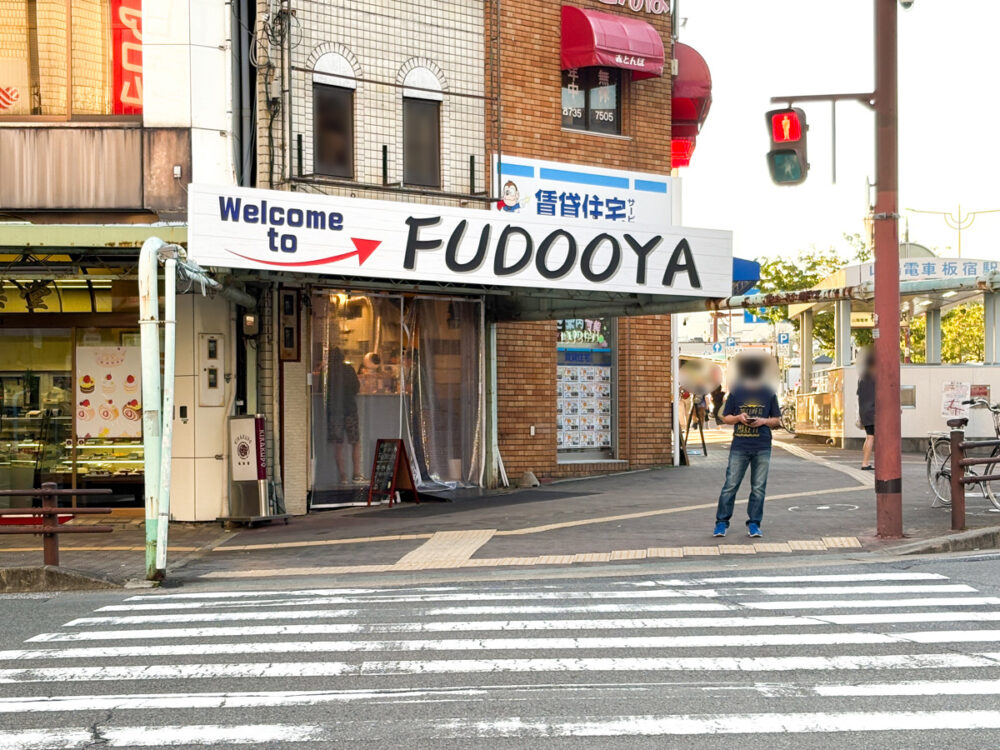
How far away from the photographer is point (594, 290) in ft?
49.0

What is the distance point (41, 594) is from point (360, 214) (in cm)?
528

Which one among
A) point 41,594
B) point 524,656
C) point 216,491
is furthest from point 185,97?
point 524,656

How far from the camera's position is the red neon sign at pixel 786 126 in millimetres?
12164

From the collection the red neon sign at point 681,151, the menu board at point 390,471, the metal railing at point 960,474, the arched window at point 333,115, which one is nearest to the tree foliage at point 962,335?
the red neon sign at point 681,151

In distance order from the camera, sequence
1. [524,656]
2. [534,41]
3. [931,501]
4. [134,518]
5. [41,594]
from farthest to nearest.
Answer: [534,41] → [134,518] → [931,501] → [41,594] → [524,656]

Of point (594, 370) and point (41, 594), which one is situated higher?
point (594, 370)

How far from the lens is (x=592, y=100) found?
19.8m

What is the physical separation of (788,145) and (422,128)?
7205 mm

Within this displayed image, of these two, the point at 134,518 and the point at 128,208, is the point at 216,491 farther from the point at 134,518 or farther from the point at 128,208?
the point at 128,208

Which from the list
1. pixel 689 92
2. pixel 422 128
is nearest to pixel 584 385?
pixel 422 128

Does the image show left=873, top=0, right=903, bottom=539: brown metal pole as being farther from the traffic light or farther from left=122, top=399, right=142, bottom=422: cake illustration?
left=122, top=399, right=142, bottom=422: cake illustration

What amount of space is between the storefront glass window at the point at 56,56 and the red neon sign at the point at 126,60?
2 cm

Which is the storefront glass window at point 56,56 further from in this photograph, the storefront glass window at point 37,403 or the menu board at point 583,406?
the menu board at point 583,406

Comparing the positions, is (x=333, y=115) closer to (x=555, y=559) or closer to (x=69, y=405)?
(x=69, y=405)
